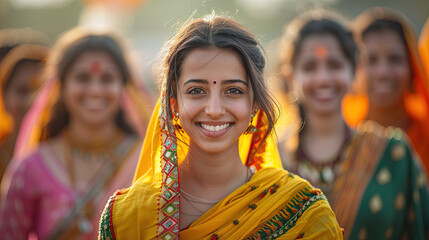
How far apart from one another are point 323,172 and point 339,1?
99.6 ft

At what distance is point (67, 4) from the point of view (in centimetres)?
3947

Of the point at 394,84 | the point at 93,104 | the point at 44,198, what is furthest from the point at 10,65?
the point at 394,84

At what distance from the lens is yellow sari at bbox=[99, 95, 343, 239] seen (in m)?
3.03

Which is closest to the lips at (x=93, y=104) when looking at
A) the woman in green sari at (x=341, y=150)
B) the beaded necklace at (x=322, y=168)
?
the woman in green sari at (x=341, y=150)

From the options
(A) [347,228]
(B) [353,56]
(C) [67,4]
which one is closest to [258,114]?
(A) [347,228]

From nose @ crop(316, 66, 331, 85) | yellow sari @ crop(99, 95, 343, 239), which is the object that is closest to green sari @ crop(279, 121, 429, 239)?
nose @ crop(316, 66, 331, 85)

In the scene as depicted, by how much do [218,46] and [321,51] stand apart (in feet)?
6.01

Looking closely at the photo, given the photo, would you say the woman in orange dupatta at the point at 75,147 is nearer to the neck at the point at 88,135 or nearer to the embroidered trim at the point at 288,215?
the neck at the point at 88,135

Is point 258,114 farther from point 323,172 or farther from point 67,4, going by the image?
point 67,4

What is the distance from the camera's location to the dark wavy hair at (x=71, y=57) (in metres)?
4.97

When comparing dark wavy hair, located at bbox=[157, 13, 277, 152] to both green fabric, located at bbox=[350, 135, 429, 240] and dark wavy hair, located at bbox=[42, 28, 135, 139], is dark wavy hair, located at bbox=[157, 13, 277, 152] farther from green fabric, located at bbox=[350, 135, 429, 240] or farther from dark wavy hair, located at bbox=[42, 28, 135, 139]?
dark wavy hair, located at bbox=[42, 28, 135, 139]

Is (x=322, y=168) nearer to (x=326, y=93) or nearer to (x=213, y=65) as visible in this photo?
(x=326, y=93)

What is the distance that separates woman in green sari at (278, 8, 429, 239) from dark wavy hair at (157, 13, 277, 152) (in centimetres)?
149

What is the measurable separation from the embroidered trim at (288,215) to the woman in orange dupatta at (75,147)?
1.95 meters
